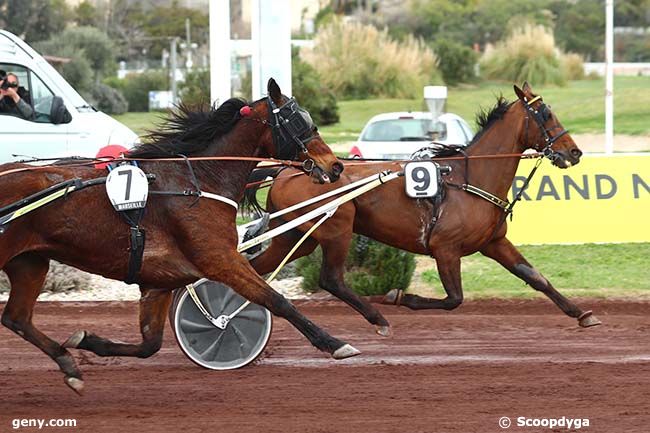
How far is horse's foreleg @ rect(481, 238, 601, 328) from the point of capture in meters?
9.06

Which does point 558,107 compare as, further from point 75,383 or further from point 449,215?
point 75,383

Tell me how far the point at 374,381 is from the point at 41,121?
24.5 feet

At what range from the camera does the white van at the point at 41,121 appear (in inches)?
545

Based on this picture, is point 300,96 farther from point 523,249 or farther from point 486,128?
point 486,128

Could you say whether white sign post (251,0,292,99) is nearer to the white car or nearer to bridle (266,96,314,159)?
bridle (266,96,314,159)

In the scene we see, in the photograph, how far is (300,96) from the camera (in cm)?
3316

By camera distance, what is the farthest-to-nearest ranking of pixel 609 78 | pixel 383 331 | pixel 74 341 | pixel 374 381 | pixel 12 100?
1. pixel 609 78
2. pixel 12 100
3. pixel 383 331
4. pixel 374 381
5. pixel 74 341

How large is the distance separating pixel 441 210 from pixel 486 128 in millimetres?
840

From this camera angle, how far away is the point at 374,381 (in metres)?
7.82

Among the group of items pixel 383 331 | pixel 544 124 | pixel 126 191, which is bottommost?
pixel 383 331

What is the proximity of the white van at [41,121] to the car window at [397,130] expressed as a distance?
21.1 feet

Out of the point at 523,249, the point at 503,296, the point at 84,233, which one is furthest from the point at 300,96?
the point at 84,233

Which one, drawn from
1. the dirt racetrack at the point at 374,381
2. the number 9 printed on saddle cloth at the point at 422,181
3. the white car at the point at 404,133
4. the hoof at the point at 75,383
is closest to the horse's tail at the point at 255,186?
the number 9 printed on saddle cloth at the point at 422,181

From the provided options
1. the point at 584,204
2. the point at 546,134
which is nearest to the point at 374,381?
the point at 546,134
